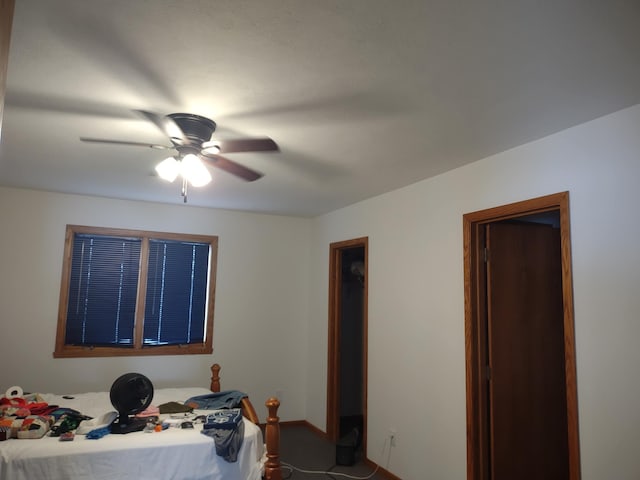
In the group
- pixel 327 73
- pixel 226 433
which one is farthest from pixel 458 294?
pixel 327 73

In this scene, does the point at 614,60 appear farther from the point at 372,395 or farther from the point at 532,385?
the point at 372,395

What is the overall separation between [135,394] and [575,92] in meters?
3.15

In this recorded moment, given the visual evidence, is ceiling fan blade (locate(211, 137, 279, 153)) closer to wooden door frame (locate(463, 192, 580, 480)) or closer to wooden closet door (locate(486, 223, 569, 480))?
wooden door frame (locate(463, 192, 580, 480))

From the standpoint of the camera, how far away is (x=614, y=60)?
181cm

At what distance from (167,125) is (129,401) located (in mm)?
1836

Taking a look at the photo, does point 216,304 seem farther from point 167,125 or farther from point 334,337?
point 167,125

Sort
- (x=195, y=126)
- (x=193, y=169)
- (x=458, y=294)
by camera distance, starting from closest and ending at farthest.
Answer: (x=193, y=169) < (x=195, y=126) < (x=458, y=294)

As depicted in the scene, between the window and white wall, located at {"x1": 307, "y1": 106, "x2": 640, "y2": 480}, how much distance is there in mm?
1427

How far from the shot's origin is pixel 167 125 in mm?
2602

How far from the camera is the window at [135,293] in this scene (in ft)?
15.2

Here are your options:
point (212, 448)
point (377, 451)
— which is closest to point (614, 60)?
point (212, 448)

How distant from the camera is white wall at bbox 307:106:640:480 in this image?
2.20 m

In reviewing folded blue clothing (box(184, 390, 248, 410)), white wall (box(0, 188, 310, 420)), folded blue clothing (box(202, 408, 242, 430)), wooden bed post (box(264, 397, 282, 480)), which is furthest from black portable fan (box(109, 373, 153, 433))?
white wall (box(0, 188, 310, 420))

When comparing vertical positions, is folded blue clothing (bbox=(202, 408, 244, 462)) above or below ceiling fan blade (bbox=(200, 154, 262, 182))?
below
